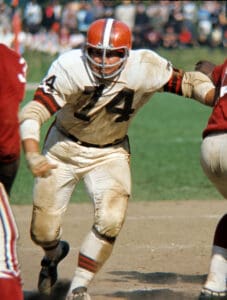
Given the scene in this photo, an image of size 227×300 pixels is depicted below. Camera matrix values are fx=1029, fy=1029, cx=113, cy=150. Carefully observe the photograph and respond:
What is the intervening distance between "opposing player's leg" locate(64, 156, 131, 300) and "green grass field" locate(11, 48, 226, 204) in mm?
4493

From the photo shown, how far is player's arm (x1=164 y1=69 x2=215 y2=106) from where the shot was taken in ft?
22.9

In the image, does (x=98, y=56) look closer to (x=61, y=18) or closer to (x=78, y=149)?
(x=78, y=149)

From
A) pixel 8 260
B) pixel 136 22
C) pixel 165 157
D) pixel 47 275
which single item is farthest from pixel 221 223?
pixel 136 22

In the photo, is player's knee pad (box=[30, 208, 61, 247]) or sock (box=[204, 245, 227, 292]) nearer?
sock (box=[204, 245, 227, 292])

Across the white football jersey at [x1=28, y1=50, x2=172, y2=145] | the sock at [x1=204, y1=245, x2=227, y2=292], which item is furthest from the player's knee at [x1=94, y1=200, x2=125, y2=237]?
the sock at [x1=204, y1=245, x2=227, y2=292]

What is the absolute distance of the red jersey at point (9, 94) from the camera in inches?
227

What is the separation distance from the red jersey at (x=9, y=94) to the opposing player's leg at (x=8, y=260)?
34 cm

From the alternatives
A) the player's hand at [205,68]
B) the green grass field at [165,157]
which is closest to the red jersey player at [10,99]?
the player's hand at [205,68]

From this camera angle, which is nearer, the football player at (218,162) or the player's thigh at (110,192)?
the football player at (218,162)

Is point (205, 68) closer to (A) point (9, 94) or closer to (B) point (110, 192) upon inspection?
(B) point (110, 192)

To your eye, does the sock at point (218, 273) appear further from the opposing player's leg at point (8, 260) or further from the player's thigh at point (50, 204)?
the opposing player's leg at point (8, 260)

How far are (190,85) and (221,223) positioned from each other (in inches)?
38.1

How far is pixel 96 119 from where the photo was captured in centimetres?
696

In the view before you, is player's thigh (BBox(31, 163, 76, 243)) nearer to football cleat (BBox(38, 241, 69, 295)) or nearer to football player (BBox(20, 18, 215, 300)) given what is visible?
football player (BBox(20, 18, 215, 300))
